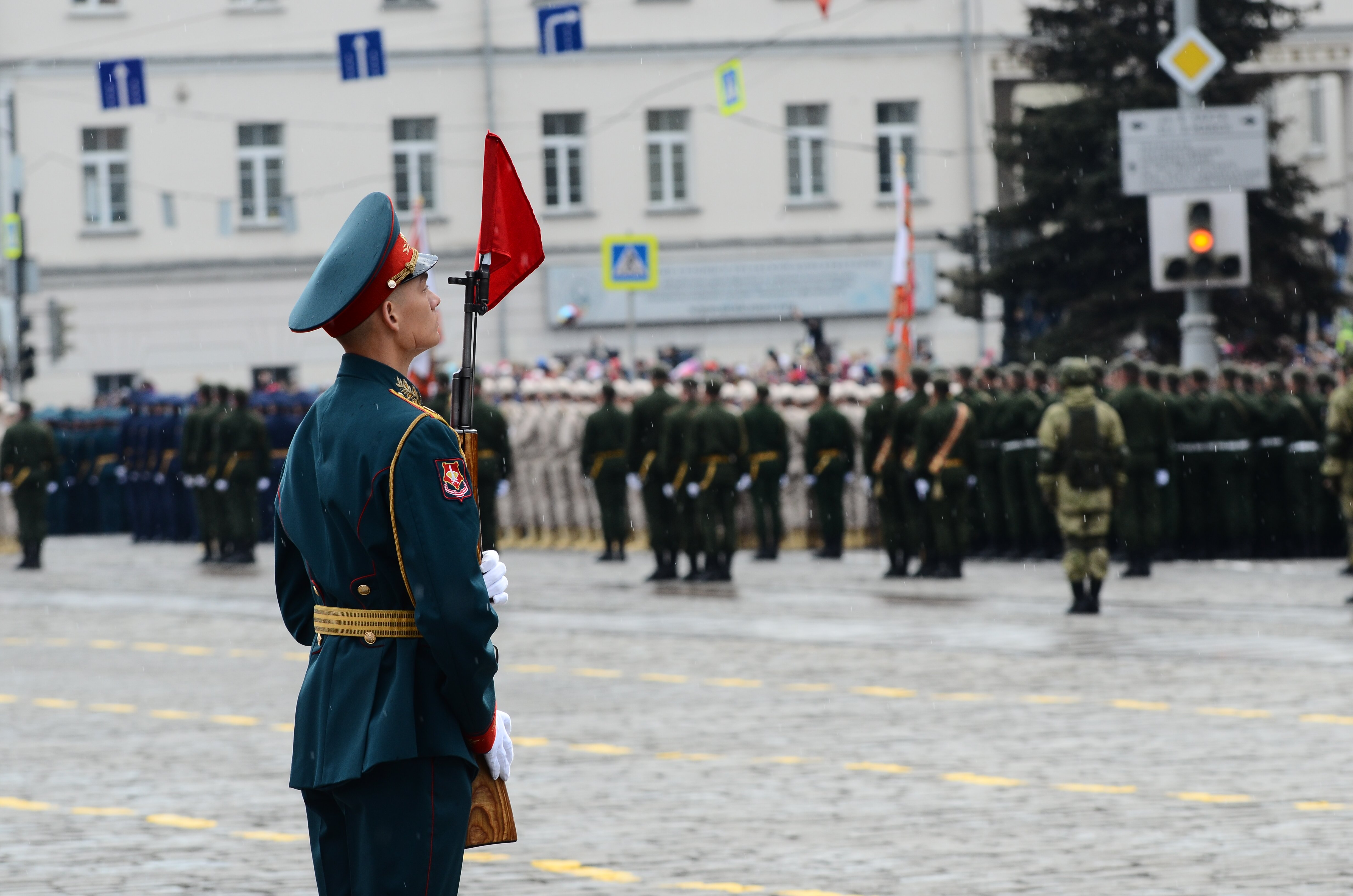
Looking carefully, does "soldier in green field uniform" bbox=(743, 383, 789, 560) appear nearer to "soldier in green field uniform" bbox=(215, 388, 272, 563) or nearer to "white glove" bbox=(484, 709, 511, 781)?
"soldier in green field uniform" bbox=(215, 388, 272, 563)

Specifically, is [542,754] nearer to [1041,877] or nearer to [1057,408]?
[1041,877]

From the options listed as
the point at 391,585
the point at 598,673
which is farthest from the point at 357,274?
the point at 598,673

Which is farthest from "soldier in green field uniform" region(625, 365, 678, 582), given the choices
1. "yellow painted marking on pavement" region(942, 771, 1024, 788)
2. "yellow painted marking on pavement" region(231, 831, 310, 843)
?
"yellow painted marking on pavement" region(231, 831, 310, 843)

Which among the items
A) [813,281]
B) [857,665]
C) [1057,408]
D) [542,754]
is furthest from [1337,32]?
[542,754]

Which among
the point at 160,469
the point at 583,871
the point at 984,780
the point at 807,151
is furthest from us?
the point at 807,151

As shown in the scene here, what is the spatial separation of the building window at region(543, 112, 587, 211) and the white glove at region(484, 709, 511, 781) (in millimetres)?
40053

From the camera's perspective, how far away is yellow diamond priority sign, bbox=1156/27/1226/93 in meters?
20.8

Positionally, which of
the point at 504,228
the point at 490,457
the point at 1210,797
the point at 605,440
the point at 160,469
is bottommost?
the point at 1210,797

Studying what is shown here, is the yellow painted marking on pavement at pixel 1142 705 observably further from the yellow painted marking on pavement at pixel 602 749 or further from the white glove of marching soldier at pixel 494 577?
the white glove of marching soldier at pixel 494 577

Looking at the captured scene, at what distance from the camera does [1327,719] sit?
11258 millimetres

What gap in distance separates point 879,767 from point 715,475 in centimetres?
1201

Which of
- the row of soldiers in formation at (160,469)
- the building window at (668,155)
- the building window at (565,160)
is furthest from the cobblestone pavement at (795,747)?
the building window at (668,155)

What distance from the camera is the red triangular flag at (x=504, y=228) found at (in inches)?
196

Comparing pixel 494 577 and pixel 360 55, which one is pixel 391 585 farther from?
pixel 360 55
